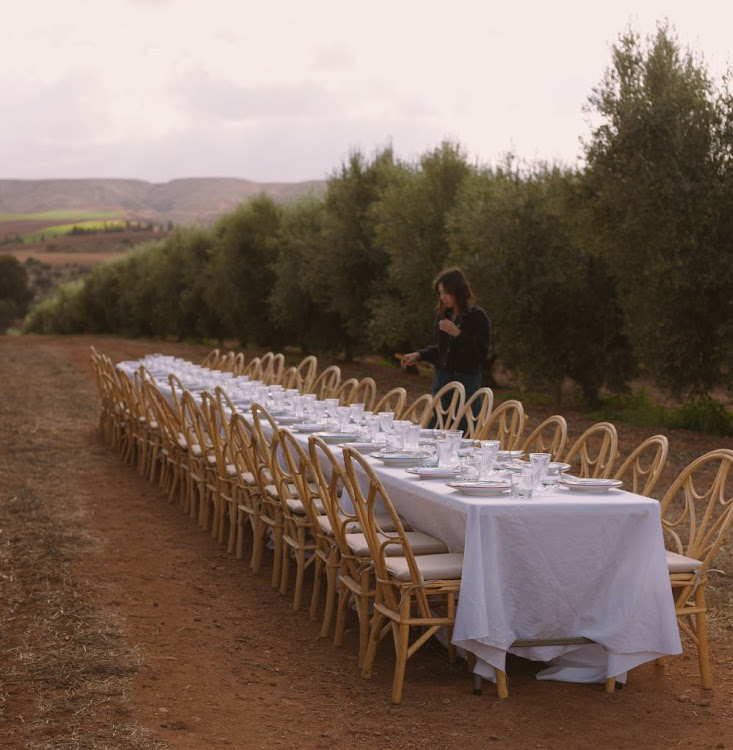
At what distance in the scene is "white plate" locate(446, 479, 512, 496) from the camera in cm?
436

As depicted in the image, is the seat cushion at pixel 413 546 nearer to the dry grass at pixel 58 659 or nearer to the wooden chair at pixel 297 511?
the wooden chair at pixel 297 511

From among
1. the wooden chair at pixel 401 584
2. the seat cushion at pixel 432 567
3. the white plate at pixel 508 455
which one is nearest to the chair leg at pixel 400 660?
the wooden chair at pixel 401 584


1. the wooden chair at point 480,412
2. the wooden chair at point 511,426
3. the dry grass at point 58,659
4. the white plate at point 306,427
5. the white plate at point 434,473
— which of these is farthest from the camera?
the wooden chair at point 480,412

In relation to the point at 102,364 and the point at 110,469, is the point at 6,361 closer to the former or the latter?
the point at 102,364

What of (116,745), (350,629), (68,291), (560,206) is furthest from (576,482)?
(68,291)

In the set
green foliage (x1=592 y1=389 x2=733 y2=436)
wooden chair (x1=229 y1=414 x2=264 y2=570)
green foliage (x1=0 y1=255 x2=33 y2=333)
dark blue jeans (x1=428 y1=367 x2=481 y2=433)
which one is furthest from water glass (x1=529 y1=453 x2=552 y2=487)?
green foliage (x1=0 y1=255 x2=33 y2=333)

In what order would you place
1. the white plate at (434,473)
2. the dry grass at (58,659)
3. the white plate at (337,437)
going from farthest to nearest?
the white plate at (337,437)
the white plate at (434,473)
the dry grass at (58,659)

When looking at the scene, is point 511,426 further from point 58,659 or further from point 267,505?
point 58,659

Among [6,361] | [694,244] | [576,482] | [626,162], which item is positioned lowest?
[6,361]

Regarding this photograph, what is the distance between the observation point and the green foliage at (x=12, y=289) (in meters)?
76.2

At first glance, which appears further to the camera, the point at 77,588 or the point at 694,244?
the point at 694,244

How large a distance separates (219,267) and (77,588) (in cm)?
2824

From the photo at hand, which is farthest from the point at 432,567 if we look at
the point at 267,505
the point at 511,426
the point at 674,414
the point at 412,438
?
the point at 674,414

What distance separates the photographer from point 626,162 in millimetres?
12750
